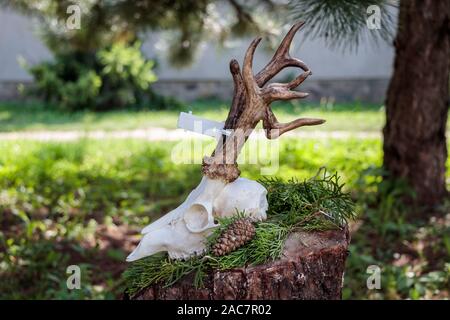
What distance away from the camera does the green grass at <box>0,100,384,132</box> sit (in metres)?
8.28

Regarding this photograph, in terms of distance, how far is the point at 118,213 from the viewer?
4711mm

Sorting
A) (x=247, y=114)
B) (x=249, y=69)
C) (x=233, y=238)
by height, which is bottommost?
(x=233, y=238)

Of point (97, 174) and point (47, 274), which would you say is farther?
point (97, 174)

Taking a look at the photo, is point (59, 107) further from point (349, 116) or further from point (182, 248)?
point (182, 248)

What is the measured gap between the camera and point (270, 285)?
2094mm

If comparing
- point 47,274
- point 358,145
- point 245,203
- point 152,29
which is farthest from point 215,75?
point 245,203


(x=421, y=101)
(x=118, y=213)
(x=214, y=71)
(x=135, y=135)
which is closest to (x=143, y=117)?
(x=135, y=135)

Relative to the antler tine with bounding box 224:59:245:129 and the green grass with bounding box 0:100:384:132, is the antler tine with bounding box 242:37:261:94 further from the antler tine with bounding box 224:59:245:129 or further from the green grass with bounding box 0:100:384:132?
the green grass with bounding box 0:100:384:132

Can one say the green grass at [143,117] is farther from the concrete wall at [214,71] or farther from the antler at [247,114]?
the antler at [247,114]

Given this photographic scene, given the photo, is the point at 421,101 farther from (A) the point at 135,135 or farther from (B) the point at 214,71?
(B) the point at 214,71

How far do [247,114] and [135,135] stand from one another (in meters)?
5.55

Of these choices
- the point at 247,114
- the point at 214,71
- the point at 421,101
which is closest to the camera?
the point at 247,114

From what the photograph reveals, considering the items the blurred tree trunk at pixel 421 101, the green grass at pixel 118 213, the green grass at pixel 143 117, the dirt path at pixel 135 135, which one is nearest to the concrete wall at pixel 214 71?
the green grass at pixel 143 117

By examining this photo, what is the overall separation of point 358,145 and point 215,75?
602 centimetres
